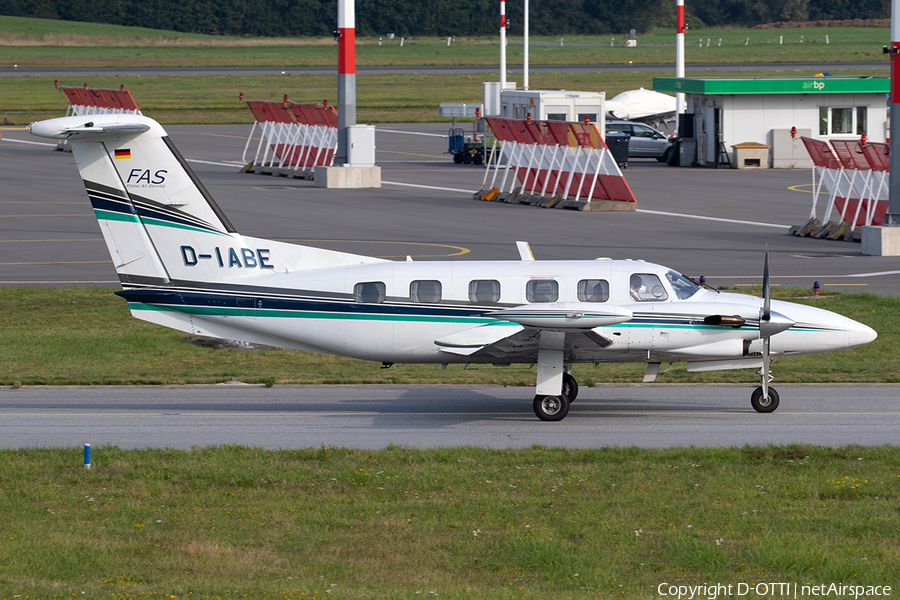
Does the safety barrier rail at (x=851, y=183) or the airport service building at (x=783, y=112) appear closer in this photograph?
the safety barrier rail at (x=851, y=183)

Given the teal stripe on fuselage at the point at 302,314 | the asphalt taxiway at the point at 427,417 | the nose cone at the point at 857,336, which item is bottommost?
the asphalt taxiway at the point at 427,417

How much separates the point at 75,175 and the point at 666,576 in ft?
164

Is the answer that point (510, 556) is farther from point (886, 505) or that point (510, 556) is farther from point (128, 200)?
point (128, 200)

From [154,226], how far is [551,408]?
264 inches

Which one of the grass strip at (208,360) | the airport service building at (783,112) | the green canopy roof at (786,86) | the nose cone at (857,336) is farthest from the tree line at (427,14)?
the nose cone at (857,336)

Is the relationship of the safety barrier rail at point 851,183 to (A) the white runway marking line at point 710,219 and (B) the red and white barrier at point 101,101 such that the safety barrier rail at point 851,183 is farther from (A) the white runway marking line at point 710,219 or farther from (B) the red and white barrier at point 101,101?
(B) the red and white barrier at point 101,101

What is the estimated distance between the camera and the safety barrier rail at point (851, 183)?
36.8m

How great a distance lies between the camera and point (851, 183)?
37719 millimetres

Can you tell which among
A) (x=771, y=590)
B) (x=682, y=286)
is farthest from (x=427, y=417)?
(x=771, y=590)

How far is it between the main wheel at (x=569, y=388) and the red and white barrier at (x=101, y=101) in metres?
49.2

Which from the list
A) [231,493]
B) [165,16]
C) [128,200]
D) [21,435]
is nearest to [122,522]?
[231,493]

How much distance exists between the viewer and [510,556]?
37.7 feet

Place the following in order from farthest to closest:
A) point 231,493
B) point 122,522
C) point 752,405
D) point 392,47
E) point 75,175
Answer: point 392,47, point 75,175, point 752,405, point 231,493, point 122,522

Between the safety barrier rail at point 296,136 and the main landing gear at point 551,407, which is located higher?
the safety barrier rail at point 296,136
